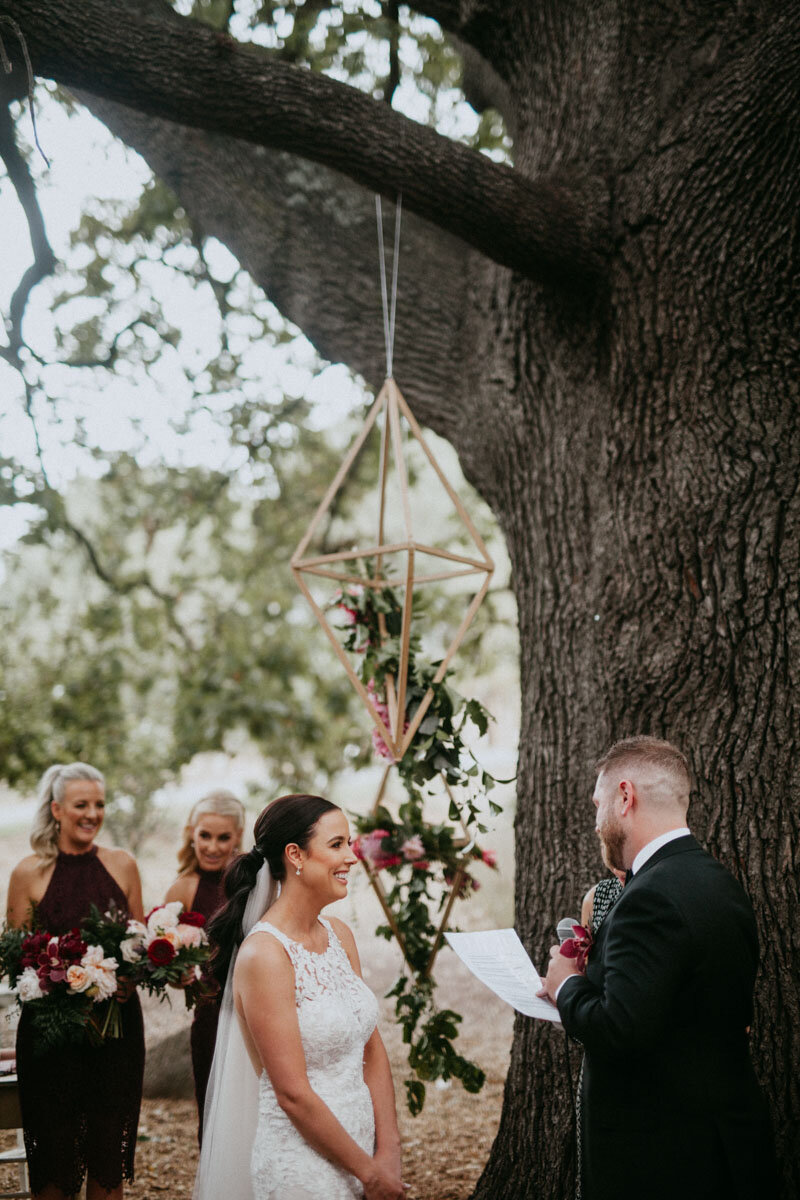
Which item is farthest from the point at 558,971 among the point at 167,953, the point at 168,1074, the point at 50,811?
the point at 168,1074

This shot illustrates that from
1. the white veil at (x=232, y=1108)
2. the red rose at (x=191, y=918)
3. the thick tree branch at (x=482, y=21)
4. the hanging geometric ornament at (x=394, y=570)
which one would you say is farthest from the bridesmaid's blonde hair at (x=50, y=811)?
the thick tree branch at (x=482, y=21)

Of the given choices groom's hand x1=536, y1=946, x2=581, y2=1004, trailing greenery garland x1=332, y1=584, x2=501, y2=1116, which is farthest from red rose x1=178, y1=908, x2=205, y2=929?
groom's hand x1=536, y1=946, x2=581, y2=1004

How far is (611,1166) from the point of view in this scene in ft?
7.07

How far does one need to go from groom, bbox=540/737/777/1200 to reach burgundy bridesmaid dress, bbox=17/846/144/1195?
219cm

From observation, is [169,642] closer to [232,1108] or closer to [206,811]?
[206,811]

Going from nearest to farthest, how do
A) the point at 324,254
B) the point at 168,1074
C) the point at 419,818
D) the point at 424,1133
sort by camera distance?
the point at 324,254, the point at 419,818, the point at 424,1133, the point at 168,1074

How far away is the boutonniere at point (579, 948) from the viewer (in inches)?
92.7

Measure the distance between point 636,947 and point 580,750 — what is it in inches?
53.3

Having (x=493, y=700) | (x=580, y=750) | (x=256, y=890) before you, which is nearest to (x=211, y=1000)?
(x=256, y=890)

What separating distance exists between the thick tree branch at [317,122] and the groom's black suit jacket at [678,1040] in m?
2.25

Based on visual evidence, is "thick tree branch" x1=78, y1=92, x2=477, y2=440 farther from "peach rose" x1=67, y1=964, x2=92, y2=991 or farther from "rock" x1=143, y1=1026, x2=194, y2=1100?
"rock" x1=143, y1=1026, x2=194, y2=1100

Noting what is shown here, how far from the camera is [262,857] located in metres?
2.67

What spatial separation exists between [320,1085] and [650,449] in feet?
7.28

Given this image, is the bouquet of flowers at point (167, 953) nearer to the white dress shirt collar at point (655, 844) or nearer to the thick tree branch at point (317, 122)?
the white dress shirt collar at point (655, 844)
